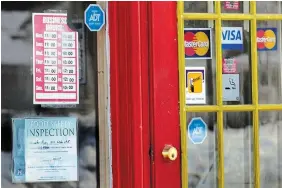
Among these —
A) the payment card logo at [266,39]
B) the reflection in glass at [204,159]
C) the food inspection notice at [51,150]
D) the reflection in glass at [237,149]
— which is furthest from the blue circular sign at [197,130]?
the food inspection notice at [51,150]

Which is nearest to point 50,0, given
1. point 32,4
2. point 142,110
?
point 32,4

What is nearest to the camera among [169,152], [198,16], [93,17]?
[169,152]

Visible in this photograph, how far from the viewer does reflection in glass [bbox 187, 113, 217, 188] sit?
2.66m

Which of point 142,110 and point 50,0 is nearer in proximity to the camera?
point 142,110

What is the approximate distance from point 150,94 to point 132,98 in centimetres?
9

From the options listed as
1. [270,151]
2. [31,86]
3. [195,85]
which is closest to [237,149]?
[270,151]

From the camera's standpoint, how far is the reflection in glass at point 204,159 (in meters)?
2.66

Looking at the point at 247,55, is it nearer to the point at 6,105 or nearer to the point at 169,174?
the point at 169,174

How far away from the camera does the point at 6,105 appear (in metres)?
2.70

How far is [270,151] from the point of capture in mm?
2738

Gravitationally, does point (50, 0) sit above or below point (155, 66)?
above

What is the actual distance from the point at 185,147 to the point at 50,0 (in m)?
1.04

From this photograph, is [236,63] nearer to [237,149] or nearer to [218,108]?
[218,108]

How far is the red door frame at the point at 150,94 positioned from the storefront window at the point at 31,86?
233mm
